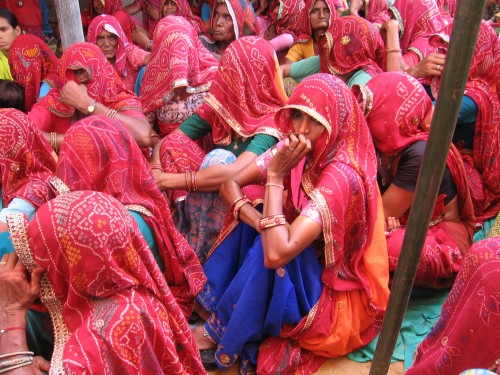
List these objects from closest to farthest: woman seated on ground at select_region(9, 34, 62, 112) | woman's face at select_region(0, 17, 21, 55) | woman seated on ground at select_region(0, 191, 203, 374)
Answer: woman seated on ground at select_region(0, 191, 203, 374)
woman seated on ground at select_region(9, 34, 62, 112)
woman's face at select_region(0, 17, 21, 55)

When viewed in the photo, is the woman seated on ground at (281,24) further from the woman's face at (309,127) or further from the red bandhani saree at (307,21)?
the woman's face at (309,127)

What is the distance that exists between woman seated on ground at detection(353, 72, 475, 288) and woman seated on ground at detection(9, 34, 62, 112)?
2.41m

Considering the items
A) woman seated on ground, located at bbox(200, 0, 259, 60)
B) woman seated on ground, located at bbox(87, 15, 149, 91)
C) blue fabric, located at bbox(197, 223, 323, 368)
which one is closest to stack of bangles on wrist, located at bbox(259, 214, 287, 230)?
blue fabric, located at bbox(197, 223, 323, 368)

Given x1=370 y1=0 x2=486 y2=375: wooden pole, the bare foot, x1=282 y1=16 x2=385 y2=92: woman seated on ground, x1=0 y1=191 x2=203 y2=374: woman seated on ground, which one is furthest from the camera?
x1=282 y1=16 x2=385 y2=92: woman seated on ground

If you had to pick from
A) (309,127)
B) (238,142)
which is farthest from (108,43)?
(309,127)

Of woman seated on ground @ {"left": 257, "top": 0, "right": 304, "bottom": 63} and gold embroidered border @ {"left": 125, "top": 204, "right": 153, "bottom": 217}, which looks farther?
woman seated on ground @ {"left": 257, "top": 0, "right": 304, "bottom": 63}

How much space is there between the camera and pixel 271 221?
214 cm

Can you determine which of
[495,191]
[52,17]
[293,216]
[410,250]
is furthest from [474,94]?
[52,17]

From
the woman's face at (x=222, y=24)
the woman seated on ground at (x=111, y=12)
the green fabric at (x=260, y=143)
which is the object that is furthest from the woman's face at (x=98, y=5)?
the green fabric at (x=260, y=143)

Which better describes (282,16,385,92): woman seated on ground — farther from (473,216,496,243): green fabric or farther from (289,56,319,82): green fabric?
(473,216,496,243): green fabric

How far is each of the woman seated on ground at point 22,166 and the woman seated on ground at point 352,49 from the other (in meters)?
1.97

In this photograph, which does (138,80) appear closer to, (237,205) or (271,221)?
(237,205)

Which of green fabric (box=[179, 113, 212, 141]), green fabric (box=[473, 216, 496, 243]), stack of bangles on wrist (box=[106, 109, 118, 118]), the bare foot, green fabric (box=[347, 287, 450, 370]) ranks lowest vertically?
green fabric (box=[347, 287, 450, 370])

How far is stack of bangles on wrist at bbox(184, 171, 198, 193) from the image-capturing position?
8.93 ft
